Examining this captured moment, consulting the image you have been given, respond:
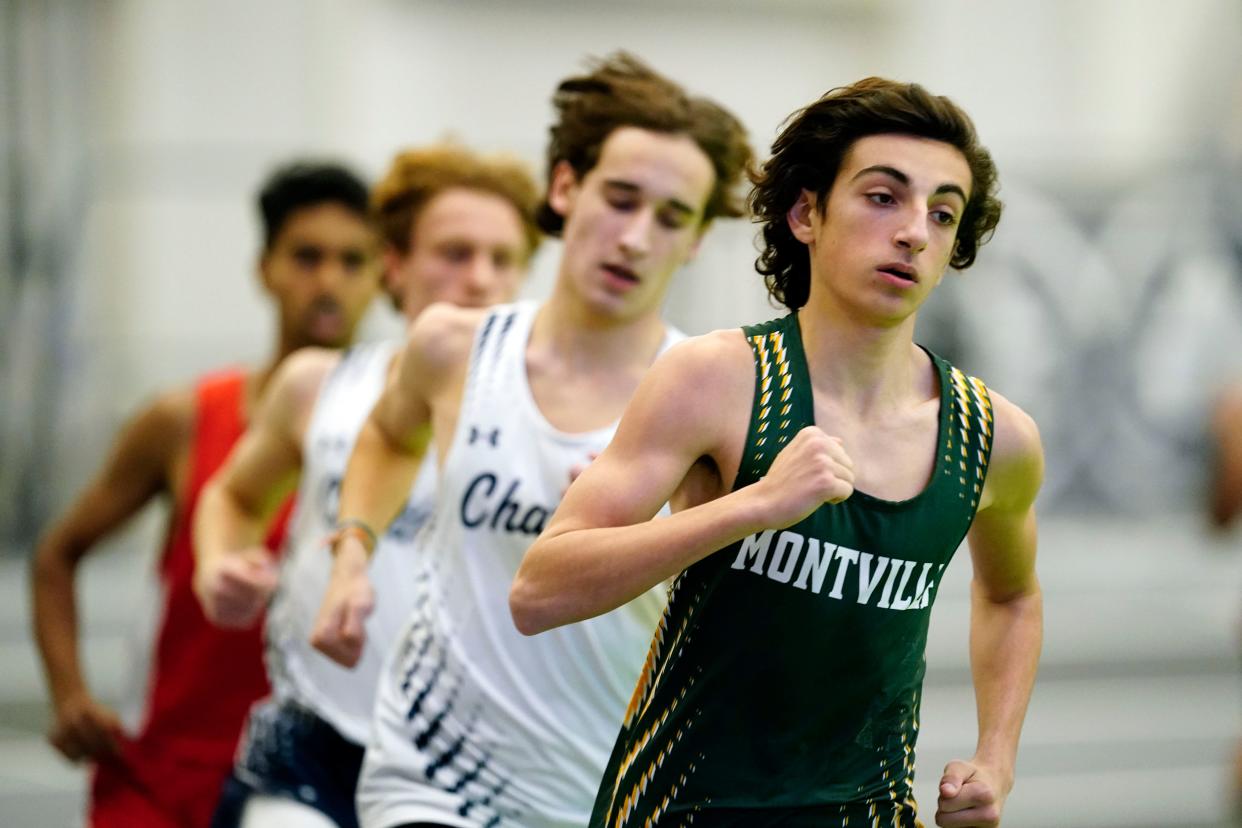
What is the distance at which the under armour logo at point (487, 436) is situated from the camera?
3.39 m

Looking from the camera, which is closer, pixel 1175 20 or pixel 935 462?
pixel 935 462

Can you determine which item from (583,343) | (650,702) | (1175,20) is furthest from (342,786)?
(1175,20)

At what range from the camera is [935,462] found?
8.66ft

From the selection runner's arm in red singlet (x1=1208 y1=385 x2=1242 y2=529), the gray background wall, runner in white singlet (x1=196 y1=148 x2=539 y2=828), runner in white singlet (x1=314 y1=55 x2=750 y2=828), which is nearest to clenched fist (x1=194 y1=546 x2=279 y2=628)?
runner in white singlet (x1=196 y1=148 x2=539 y2=828)

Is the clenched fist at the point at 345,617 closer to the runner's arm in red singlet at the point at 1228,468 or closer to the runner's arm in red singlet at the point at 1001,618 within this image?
the runner's arm in red singlet at the point at 1001,618

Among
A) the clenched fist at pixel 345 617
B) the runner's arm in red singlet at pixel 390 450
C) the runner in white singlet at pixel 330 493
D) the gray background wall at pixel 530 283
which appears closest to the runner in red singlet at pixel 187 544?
the runner in white singlet at pixel 330 493

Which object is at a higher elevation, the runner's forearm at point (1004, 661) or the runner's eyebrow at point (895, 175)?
the runner's eyebrow at point (895, 175)

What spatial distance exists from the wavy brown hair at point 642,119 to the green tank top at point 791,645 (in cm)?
103

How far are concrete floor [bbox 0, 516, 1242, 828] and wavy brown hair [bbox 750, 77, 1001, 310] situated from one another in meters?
4.97

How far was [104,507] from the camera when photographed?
17.0 feet

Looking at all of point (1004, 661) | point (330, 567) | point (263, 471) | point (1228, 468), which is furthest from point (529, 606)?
point (1228, 468)

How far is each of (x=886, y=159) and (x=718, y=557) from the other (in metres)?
0.59

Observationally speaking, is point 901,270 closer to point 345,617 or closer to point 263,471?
point 345,617

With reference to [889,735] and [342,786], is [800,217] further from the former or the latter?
[342,786]
